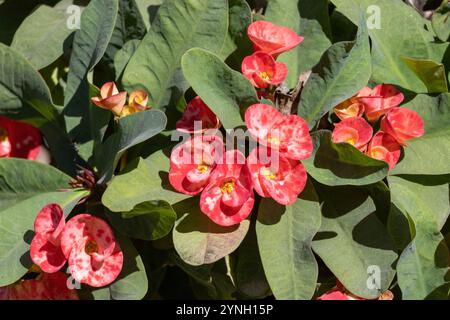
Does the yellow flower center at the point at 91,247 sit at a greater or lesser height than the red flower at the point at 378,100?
lesser

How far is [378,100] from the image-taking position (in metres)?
1.34

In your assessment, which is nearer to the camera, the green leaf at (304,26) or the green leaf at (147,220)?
the green leaf at (147,220)

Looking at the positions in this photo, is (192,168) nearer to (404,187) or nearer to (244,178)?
(244,178)

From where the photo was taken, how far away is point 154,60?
1.38m

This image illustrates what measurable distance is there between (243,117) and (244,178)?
132 mm

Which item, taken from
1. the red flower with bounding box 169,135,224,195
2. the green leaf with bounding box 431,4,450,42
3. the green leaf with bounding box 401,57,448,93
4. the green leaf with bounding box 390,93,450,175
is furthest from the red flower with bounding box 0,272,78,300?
the green leaf with bounding box 431,4,450,42

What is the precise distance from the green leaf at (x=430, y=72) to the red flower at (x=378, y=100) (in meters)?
0.06

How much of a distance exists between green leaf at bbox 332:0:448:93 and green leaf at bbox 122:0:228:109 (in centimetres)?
29

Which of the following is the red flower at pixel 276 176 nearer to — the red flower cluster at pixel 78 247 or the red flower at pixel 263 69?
the red flower at pixel 263 69

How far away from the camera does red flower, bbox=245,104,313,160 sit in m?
1.23

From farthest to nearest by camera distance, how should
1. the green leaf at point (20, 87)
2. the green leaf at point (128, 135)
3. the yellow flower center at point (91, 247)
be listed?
the green leaf at point (20, 87) → the yellow flower center at point (91, 247) → the green leaf at point (128, 135)

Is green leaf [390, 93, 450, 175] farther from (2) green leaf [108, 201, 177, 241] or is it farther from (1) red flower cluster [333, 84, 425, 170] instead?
(2) green leaf [108, 201, 177, 241]

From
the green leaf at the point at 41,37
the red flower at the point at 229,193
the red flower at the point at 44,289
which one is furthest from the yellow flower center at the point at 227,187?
the green leaf at the point at 41,37

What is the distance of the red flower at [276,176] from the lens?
47.9 inches
